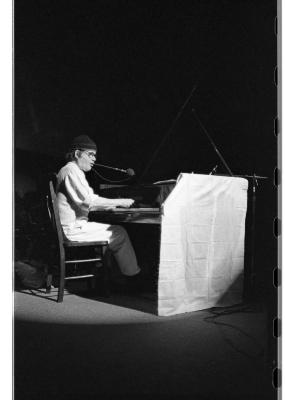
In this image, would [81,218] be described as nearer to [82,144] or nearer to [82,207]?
[82,207]

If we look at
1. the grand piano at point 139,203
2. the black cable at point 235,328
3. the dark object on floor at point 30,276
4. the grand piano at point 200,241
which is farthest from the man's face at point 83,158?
the black cable at point 235,328

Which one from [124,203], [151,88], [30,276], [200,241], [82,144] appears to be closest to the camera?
[200,241]

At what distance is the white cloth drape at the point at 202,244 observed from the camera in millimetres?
2170

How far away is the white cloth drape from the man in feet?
2.22

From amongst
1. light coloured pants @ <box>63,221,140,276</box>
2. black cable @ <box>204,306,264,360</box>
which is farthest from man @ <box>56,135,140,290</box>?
black cable @ <box>204,306,264,360</box>

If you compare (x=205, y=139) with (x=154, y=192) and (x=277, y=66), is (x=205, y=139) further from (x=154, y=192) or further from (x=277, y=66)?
(x=277, y=66)

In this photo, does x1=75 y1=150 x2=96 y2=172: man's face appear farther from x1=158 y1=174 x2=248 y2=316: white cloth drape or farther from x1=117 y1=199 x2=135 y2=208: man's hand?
x1=158 y1=174 x2=248 y2=316: white cloth drape

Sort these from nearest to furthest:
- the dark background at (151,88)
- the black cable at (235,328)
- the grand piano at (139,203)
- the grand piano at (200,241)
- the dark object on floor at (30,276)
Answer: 1. the black cable at (235,328)
2. the grand piano at (200,241)
3. the grand piano at (139,203)
4. the dark background at (151,88)
5. the dark object on floor at (30,276)

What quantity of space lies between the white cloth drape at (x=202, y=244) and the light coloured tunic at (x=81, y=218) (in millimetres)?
689

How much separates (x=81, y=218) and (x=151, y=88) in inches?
54.2

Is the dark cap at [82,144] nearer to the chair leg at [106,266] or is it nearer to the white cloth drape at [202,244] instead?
the chair leg at [106,266]

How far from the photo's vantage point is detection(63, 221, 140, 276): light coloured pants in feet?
9.23

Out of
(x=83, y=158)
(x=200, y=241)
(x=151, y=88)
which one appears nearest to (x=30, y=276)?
(x=83, y=158)

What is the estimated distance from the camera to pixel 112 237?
2.85 m
